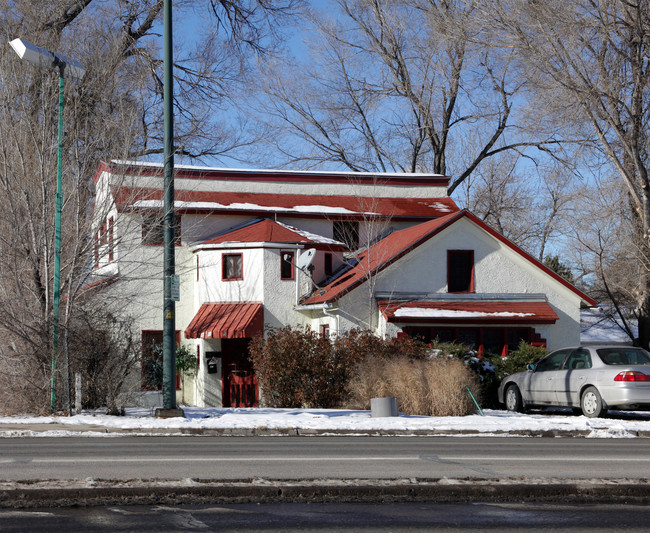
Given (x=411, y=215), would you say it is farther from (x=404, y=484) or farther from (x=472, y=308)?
(x=404, y=484)

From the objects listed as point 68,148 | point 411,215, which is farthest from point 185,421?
point 411,215

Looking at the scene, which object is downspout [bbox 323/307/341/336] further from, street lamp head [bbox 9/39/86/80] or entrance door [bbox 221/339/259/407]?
street lamp head [bbox 9/39/86/80]

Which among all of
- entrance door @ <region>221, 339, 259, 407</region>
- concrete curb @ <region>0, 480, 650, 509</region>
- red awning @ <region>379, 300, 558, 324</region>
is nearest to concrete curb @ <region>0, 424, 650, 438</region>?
concrete curb @ <region>0, 480, 650, 509</region>

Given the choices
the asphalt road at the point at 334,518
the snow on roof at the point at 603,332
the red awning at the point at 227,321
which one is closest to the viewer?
the asphalt road at the point at 334,518

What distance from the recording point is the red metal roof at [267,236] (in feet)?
99.4

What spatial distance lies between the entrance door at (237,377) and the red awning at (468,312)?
215 inches

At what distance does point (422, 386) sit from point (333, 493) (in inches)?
457

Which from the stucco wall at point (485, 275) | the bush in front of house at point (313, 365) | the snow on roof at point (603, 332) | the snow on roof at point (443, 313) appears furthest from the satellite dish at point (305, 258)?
the snow on roof at point (603, 332)

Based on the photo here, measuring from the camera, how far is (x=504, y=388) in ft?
73.5

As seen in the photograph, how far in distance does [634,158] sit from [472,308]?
7626 millimetres

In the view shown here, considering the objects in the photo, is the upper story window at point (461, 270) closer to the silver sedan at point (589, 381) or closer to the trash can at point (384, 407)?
the silver sedan at point (589, 381)

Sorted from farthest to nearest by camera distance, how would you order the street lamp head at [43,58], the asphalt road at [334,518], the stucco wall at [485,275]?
1. the stucco wall at [485,275]
2. the street lamp head at [43,58]
3. the asphalt road at [334,518]

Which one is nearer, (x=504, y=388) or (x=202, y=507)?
(x=202, y=507)

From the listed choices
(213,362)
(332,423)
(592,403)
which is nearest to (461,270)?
(213,362)
